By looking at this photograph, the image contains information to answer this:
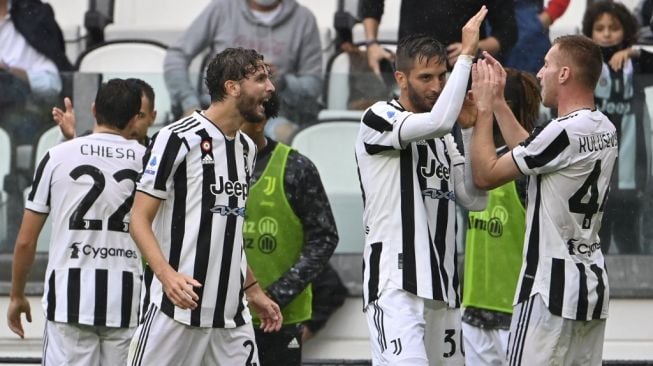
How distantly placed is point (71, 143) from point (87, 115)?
84.6 inches

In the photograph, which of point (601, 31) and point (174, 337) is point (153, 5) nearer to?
point (601, 31)

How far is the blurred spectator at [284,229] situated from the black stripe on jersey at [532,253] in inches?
56.2

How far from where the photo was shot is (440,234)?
6848 millimetres

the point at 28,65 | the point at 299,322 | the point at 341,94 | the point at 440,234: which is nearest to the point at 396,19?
the point at 341,94

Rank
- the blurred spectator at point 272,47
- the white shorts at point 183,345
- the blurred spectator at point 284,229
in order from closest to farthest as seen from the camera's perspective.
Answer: the white shorts at point 183,345 < the blurred spectator at point 284,229 < the blurred spectator at point 272,47

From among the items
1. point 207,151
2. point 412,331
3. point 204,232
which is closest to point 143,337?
point 204,232

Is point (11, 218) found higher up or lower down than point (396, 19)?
lower down

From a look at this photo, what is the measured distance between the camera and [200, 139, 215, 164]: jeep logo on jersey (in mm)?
6574

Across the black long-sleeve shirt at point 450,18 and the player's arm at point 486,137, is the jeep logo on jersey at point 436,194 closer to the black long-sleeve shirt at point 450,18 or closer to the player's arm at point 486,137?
the player's arm at point 486,137

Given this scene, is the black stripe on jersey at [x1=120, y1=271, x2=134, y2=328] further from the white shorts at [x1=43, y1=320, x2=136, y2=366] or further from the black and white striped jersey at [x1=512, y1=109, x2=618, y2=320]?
the black and white striped jersey at [x1=512, y1=109, x2=618, y2=320]

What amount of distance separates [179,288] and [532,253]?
1631 millimetres

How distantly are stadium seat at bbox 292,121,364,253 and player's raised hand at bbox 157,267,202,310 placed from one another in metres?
3.59

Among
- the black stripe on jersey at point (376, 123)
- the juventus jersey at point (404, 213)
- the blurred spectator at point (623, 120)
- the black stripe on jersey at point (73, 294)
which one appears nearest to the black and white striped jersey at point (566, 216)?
the juventus jersey at point (404, 213)

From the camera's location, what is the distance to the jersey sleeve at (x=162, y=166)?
6500 millimetres
